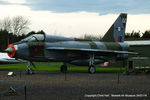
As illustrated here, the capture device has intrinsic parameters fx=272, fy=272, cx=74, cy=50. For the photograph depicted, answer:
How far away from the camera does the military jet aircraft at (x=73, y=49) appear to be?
2264cm

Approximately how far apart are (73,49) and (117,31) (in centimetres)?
667

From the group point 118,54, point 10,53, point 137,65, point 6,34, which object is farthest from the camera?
point 6,34

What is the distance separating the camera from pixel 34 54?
22922mm

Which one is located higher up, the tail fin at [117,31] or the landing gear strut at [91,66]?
the tail fin at [117,31]

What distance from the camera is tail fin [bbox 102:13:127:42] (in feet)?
92.8

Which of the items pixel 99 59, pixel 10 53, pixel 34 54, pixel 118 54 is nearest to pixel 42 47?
pixel 34 54

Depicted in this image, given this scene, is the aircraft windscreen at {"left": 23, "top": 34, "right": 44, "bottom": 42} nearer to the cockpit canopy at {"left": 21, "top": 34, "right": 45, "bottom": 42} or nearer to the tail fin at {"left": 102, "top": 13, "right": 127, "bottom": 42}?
the cockpit canopy at {"left": 21, "top": 34, "right": 45, "bottom": 42}

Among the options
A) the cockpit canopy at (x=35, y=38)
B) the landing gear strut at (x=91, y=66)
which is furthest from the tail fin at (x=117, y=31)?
the cockpit canopy at (x=35, y=38)

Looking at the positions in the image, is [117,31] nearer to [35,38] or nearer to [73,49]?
[73,49]

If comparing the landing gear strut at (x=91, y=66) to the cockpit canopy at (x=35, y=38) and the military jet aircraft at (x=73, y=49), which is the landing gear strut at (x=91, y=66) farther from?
the cockpit canopy at (x=35, y=38)

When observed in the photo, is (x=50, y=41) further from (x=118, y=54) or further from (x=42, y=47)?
(x=118, y=54)

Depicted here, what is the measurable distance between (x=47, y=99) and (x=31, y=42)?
13.4 m

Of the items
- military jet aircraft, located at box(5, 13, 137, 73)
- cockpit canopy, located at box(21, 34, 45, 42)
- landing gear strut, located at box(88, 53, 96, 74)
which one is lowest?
landing gear strut, located at box(88, 53, 96, 74)

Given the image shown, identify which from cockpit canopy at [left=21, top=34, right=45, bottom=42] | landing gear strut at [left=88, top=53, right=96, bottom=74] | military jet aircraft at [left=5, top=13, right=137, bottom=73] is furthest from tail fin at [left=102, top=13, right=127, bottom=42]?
cockpit canopy at [left=21, top=34, right=45, bottom=42]
